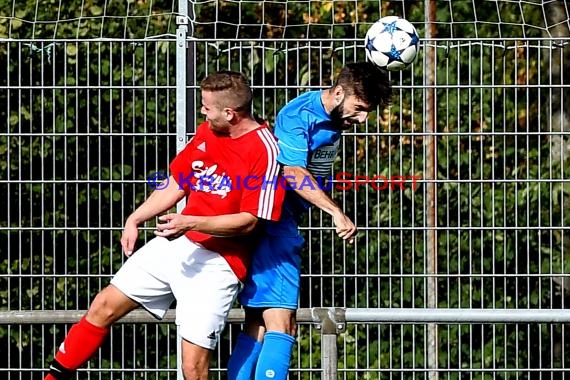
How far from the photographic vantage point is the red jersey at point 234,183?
204 inches

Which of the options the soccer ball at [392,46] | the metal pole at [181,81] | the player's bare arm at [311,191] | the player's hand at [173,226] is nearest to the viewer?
the player's hand at [173,226]

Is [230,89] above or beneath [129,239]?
above

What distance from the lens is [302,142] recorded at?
5.23 metres

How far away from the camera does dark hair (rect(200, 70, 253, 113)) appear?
521 cm

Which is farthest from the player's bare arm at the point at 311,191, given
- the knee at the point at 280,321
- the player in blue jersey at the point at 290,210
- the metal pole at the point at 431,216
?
the metal pole at the point at 431,216

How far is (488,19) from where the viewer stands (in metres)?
8.66

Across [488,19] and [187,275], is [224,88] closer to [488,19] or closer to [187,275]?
[187,275]

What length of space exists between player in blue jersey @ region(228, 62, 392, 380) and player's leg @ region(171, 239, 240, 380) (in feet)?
0.59

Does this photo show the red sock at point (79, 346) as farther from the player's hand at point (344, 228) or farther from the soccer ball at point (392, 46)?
the soccer ball at point (392, 46)

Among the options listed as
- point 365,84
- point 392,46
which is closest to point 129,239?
point 365,84

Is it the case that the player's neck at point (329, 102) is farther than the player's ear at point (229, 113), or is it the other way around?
the player's neck at point (329, 102)

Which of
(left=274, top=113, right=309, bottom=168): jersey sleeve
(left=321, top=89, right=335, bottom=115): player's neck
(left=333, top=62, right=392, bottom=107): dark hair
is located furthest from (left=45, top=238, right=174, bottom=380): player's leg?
(left=333, top=62, right=392, bottom=107): dark hair

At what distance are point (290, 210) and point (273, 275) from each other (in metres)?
0.31

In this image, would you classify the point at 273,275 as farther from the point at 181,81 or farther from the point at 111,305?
the point at 181,81
